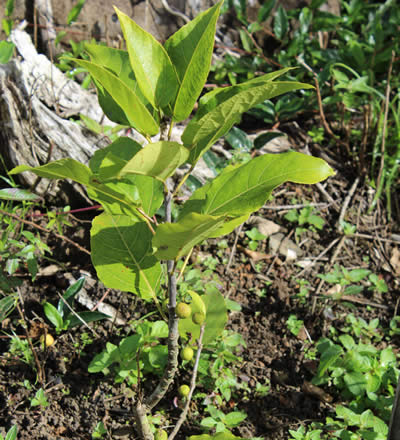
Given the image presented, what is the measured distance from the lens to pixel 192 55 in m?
1.03

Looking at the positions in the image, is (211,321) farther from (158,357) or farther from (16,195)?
(16,195)

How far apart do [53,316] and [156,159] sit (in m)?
1.07

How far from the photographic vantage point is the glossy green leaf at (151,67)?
1028 millimetres

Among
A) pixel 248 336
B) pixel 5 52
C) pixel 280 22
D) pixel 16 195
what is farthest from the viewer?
pixel 280 22

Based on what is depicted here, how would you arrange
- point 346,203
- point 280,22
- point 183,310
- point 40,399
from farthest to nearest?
point 280,22, point 346,203, point 40,399, point 183,310

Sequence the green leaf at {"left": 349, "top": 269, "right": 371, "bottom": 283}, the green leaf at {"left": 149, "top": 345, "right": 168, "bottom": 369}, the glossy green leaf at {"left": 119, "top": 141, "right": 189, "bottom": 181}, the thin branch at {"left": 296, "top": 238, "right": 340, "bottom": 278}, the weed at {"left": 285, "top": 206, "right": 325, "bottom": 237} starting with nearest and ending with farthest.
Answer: the glossy green leaf at {"left": 119, "top": 141, "right": 189, "bottom": 181} → the green leaf at {"left": 149, "top": 345, "right": 168, "bottom": 369} → the green leaf at {"left": 349, "top": 269, "right": 371, "bottom": 283} → the thin branch at {"left": 296, "top": 238, "right": 340, "bottom": 278} → the weed at {"left": 285, "top": 206, "right": 325, "bottom": 237}

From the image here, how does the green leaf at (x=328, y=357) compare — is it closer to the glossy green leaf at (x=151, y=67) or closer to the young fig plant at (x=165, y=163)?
the young fig plant at (x=165, y=163)

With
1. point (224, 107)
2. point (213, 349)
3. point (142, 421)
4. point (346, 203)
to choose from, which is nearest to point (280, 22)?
point (346, 203)

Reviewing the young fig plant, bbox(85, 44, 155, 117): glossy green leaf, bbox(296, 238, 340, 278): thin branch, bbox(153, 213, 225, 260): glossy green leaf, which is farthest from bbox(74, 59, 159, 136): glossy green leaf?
bbox(296, 238, 340, 278): thin branch

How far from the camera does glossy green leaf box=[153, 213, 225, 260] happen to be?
0.89 m

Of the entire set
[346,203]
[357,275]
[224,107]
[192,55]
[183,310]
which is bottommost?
[357,275]

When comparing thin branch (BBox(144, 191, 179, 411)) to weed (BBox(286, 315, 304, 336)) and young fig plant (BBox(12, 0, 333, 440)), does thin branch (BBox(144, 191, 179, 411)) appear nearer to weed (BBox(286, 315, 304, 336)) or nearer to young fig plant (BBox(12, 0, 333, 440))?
young fig plant (BBox(12, 0, 333, 440))

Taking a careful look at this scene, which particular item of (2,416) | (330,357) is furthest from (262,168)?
(2,416)

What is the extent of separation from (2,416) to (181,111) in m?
1.26
